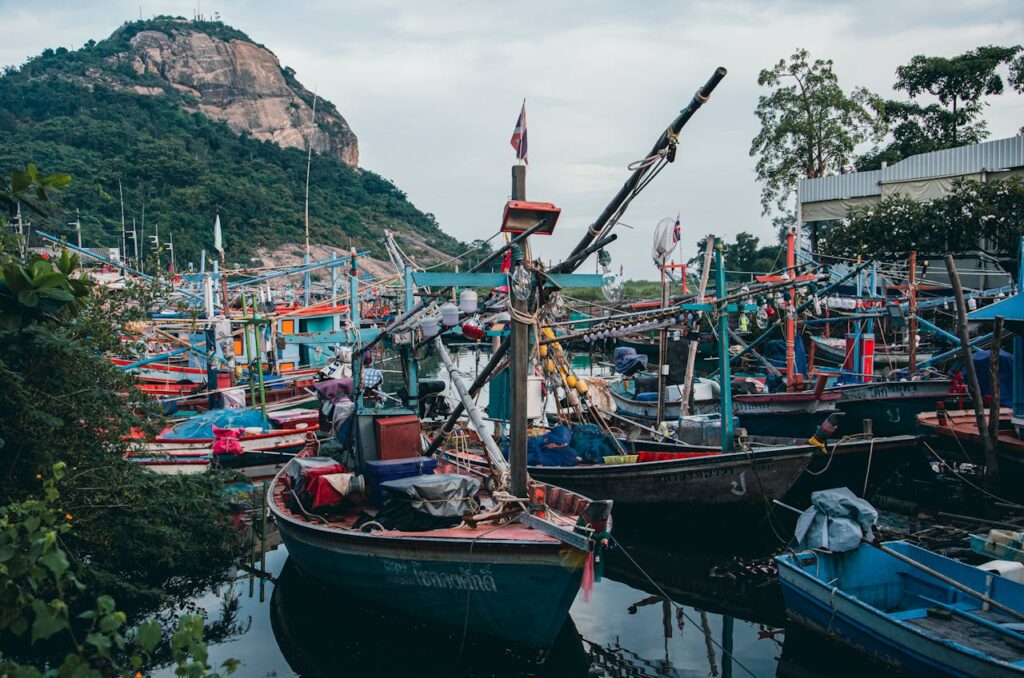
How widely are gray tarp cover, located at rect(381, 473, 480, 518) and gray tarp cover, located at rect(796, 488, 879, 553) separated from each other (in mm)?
4584

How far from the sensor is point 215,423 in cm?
1898

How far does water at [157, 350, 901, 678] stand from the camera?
9602 mm

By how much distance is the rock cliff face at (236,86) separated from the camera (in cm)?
10956

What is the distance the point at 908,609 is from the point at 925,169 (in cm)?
2789

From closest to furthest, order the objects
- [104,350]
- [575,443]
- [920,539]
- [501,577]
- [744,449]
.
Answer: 1. [501,577]
2. [104,350]
3. [920,539]
4. [744,449]
5. [575,443]

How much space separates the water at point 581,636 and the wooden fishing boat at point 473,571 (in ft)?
1.45

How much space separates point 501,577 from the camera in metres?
8.79

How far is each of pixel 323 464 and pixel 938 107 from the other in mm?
36655

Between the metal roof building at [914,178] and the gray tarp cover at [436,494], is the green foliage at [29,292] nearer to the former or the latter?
the gray tarp cover at [436,494]

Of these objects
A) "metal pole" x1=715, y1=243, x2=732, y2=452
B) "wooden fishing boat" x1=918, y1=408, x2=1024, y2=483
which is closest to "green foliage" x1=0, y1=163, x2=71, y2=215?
"metal pole" x1=715, y1=243, x2=732, y2=452

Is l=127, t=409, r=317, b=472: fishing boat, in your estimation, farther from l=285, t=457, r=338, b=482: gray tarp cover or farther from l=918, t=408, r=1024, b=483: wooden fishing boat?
l=918, t=408, r=1024, b=483: wooden fishing boat

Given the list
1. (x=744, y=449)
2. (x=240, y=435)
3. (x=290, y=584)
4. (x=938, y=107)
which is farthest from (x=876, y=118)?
(x=290, y=584)

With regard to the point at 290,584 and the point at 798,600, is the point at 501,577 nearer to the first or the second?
the point at 798,600

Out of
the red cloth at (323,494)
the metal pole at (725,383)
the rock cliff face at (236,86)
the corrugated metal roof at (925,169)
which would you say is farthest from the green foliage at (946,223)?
the rock cliff face at (236,86)
